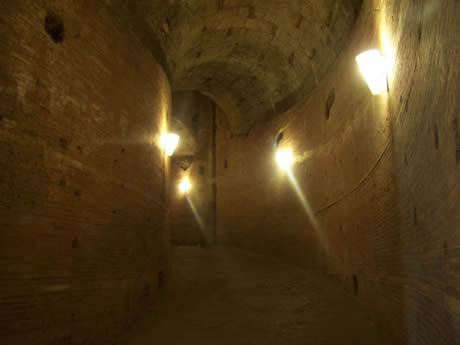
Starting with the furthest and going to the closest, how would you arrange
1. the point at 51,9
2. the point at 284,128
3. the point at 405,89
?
the point at 284,128
the point at 51,9
the point at 405,89

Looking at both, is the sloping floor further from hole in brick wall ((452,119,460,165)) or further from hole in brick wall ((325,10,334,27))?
hole in brick wall ((325,10,334,27))

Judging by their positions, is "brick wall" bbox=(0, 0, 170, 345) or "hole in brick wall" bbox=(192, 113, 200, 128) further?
"hole in brick wall" bbox=(192, 113, 200, 128)

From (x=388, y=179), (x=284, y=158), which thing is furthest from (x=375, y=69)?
(x=284, y=158)

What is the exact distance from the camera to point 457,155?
2512mm

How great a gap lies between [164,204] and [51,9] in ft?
13.8

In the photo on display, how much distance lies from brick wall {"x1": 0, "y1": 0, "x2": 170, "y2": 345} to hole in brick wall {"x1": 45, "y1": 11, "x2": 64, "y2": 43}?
0.01m

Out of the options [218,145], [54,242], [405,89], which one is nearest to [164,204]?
[54,242]

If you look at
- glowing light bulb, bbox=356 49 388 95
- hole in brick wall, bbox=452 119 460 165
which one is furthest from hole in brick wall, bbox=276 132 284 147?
hole in brick wall, bbox=452 119 460 165

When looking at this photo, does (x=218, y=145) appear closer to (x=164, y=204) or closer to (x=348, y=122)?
(x=164, y=204)

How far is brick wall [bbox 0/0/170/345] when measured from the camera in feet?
12.5

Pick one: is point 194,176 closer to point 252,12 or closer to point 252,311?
point 252,12

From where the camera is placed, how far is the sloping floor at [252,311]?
226 inches

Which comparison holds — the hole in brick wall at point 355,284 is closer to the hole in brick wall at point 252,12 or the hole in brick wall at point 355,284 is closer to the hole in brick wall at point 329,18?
the hole in brick wall at point 329,18

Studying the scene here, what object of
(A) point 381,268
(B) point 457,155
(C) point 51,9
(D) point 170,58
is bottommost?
(A) point 381,268
